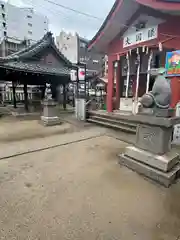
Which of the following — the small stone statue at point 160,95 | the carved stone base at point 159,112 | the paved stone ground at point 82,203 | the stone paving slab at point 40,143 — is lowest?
the paved stone ground at point 82,203

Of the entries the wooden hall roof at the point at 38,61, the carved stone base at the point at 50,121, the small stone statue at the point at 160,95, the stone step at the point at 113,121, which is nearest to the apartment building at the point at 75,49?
the wooden hall roof at the point at 38,61

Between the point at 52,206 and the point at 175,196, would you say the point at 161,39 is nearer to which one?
the point at 175,196

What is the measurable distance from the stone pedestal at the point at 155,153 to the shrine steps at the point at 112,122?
8.03 feet

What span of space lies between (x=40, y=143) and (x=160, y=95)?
3458 mm

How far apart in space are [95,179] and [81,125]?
4161 millimetres

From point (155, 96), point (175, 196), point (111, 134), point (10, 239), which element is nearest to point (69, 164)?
point (10, 239)

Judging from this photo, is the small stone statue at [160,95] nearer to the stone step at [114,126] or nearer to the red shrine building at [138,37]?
the red shrine building at [138,37]

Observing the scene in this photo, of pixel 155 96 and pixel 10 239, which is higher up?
pixel 155 96

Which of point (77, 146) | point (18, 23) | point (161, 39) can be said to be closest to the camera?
point (77, 146)

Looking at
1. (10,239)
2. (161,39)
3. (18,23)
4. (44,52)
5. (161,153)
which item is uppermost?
(18,23)

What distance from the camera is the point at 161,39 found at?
510 cm

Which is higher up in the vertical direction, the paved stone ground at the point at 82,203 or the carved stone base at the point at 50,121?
the carved stone base at the point at 50,121

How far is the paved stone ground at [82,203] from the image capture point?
1.66m

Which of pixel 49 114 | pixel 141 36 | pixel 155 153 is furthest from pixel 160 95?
pixel 49 114
